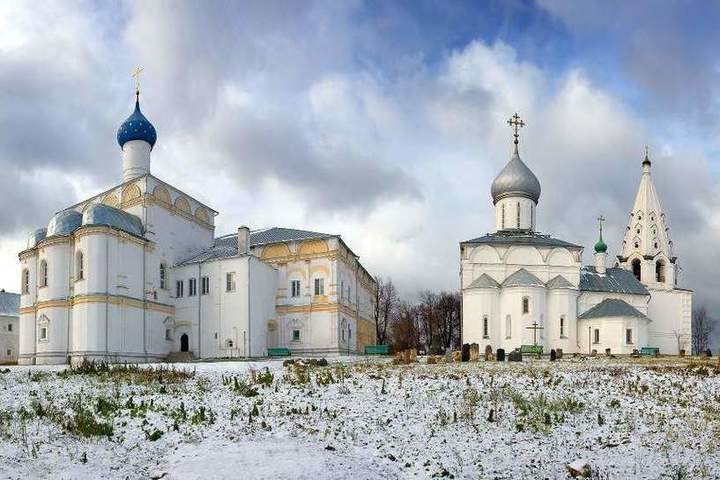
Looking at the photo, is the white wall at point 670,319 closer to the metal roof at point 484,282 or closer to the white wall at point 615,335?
the white wall at point 615,335

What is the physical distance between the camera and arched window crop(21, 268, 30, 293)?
39.3 m

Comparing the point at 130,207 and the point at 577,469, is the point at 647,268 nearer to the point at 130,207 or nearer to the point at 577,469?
the point at 130,207

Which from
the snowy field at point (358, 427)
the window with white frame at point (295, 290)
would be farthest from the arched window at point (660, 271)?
the snowy field at point (358, 427)

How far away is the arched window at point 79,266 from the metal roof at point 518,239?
2420 centimetres

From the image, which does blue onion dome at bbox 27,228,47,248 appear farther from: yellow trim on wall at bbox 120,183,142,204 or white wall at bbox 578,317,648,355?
white wall at bbox 578,317,648,355

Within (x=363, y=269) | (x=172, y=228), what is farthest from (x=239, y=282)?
(x=363, y=269)

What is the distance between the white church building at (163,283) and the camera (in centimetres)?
3528

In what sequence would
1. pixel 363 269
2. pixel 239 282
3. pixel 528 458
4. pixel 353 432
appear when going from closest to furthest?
pixel 528 458 < pixel 353 432 < pixel 239 282 < pixel 363 269

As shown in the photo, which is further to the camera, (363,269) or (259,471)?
(363,269)

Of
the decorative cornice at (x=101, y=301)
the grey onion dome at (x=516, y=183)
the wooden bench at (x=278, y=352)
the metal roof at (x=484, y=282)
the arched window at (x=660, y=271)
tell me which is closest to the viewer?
the decorative cornice at (x=101, y=301)

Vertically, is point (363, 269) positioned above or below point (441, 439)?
above

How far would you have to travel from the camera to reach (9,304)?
63.5m

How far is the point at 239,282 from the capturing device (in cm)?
3841

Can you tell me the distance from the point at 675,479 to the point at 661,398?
5.64 meters
